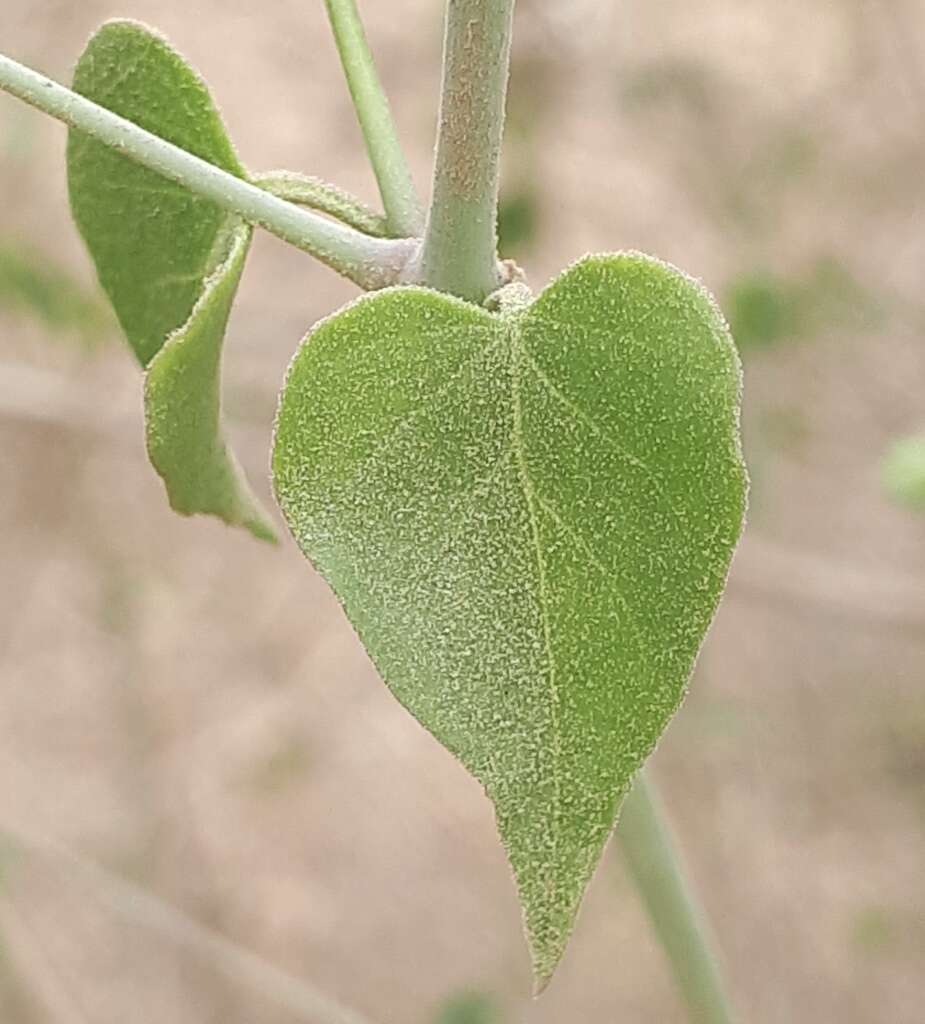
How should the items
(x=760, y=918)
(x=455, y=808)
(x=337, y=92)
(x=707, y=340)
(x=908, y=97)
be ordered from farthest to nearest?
(x=337, y=92) < (x=908, y=97) < (x=455, y=808) < (x=760, y=918) < (x=707, y=340)

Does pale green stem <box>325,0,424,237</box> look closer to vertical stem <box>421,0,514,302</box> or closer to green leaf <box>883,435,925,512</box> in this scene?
vertical stem <box>421,0,514,302</box>

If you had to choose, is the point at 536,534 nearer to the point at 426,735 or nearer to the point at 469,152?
the point at 469,152

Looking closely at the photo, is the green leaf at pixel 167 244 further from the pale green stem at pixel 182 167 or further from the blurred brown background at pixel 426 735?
the blurred brown background at pixel 426 735

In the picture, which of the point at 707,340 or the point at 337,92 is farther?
the point at 337,92

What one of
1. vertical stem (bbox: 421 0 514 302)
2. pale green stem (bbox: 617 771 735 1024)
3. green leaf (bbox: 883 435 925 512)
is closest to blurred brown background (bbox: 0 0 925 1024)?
green leaf (bbox: 883 435 925 512)

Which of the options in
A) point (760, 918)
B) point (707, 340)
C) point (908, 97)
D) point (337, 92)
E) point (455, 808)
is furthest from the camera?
point (337, 92)

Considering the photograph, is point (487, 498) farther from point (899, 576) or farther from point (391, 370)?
point (899, 576)

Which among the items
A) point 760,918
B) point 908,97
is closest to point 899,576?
point 760,918

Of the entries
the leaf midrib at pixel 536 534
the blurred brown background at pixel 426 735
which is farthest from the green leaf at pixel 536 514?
the blurred brown background at pixel 426 735
